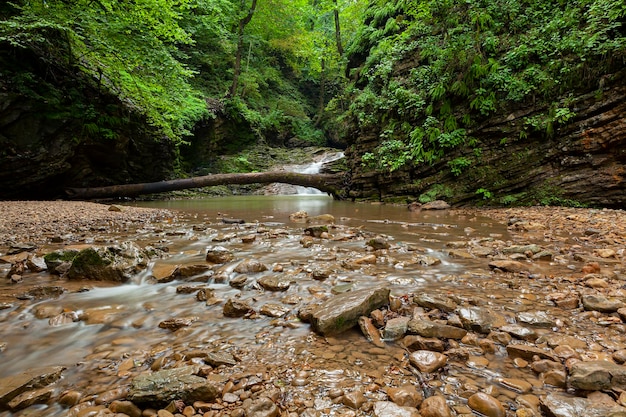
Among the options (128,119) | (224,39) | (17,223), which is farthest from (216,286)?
(224,39)

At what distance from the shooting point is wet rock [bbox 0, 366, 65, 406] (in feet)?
5.11

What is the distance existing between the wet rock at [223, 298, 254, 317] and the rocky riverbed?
0.04ft

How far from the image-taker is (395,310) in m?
2.51

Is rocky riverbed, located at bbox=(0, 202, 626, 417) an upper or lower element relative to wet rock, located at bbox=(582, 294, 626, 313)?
lower

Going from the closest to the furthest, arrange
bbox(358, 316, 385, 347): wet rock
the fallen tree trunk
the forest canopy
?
bbox(358, 316, 385, 347): wet rock, the forest canopy, the fallen tree trunk

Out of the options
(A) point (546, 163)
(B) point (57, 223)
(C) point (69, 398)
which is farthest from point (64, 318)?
(A) point (546, 163)

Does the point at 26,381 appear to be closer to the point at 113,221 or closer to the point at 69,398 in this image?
the point at 69,398

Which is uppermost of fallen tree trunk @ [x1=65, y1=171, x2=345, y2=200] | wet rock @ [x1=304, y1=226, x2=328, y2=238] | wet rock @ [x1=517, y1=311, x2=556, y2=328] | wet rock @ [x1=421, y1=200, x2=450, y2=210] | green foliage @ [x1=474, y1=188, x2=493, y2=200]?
fallen tree trunk @ [x1=65, y1=171, x2=345, y2=200]

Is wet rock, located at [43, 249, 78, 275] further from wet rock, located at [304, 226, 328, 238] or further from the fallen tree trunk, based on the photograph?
the fallen tree trunk

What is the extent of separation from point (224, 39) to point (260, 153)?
7908mm

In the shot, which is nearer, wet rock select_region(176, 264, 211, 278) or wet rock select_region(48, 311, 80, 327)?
wet rock select_region(48, 311, 80, 327)

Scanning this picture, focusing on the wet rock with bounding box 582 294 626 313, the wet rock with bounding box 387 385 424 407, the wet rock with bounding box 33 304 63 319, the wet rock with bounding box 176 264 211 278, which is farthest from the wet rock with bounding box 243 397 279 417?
the wet rock with bounding box 582 294 626 313

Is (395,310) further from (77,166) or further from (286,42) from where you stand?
(286,42)

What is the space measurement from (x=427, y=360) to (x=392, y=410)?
1.56ft
